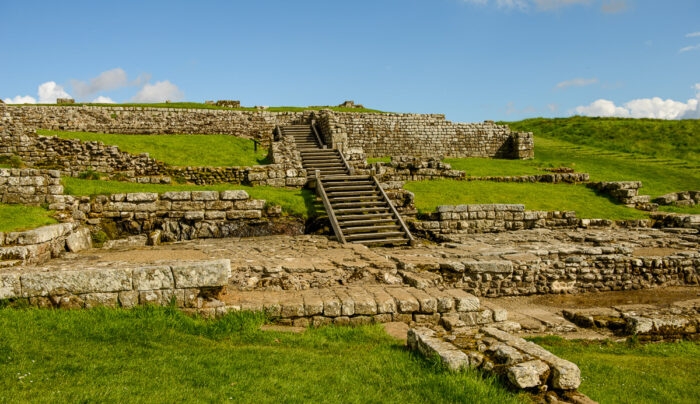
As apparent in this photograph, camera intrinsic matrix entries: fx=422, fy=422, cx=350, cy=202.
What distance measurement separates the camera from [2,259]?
854cm

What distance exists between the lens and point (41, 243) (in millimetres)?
9602

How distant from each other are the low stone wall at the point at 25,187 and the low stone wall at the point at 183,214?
0.45 meters

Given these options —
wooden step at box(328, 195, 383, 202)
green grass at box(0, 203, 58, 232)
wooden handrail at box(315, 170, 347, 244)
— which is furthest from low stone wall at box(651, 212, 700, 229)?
green grass at box(0, 203, 58, 232)

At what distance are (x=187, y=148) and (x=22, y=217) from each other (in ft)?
38.0

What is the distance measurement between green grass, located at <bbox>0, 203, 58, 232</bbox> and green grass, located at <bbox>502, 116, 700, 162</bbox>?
36.0 meters

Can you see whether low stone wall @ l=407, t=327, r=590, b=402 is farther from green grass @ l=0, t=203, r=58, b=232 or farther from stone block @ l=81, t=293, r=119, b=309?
green grass @ l=0, t=203, r=58, b=232

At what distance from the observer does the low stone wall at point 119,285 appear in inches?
239

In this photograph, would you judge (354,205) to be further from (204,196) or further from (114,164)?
(114,164)

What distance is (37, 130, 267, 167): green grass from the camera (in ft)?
65.6

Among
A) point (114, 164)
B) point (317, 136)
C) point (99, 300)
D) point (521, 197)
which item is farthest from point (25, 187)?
point (521, 197)

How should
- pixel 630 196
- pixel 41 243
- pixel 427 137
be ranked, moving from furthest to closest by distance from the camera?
pixel 427 137 < pixel 630 196 < pixel 41 243

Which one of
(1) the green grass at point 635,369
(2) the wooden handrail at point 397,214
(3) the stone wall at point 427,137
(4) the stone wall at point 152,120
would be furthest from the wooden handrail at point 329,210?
(4) the stone wall at point 152,120

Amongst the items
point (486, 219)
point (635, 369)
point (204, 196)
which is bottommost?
point (635, 369)

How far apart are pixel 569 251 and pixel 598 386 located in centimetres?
645
